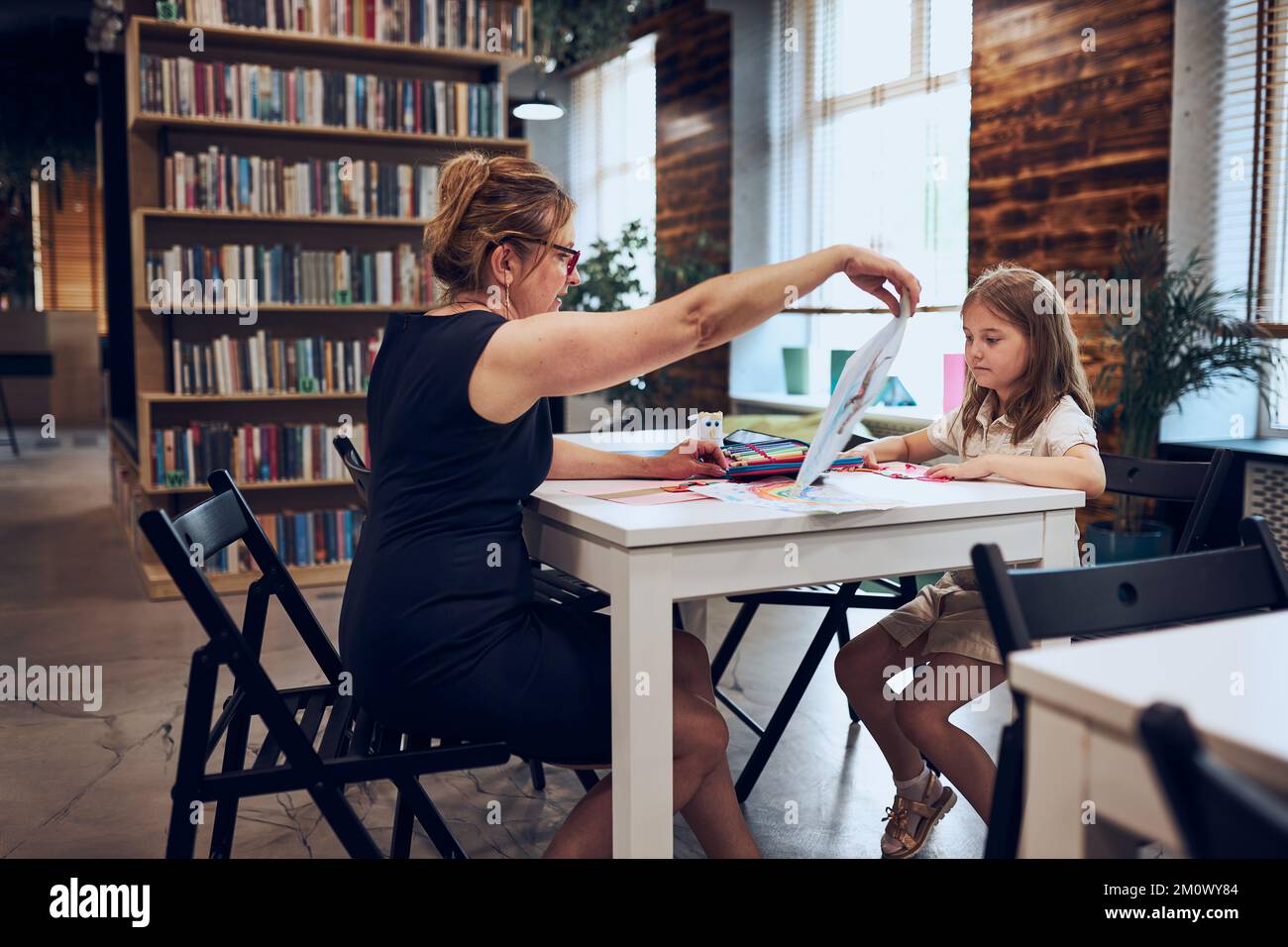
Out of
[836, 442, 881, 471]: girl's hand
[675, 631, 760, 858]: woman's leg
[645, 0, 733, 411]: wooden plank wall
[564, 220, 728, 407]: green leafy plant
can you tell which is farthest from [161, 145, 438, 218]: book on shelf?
[675, 631, 760, 858]: woman's leg

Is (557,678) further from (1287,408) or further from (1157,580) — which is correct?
(1287,408)

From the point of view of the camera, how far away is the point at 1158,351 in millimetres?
3785

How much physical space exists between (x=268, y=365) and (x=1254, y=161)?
377 cm

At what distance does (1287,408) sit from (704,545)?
Result: 3423 mm

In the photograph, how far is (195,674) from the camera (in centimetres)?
147

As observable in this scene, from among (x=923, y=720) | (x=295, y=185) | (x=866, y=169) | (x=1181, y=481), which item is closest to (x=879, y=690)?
(x=923, y=720)

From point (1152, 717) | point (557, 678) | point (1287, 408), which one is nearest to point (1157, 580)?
point (1152, 717)

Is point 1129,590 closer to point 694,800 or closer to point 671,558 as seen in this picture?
point 671,558

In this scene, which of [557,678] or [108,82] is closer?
[557,678]

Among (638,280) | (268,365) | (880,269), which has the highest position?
(638,280)

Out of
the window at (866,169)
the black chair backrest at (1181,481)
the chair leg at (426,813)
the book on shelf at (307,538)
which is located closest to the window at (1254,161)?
the window at (866,169)
